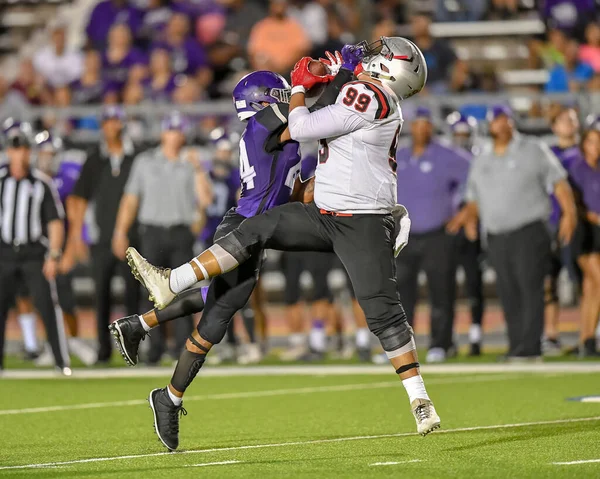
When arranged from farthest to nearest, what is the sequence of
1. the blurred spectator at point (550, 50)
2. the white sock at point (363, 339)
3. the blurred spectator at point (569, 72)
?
the blurred spectator at point (550, 50), the blurred spectator at point (569, 72), the white sock at point (363, 339)

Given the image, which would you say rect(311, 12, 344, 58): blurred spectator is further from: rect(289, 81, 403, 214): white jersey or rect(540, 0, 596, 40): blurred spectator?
rect(289, 81, 403, 214): white jersey

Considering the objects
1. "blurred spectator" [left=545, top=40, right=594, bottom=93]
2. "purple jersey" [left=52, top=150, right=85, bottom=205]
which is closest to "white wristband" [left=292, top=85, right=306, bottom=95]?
"purple jersey" [left=52, top=150, right=85, bottom=205]

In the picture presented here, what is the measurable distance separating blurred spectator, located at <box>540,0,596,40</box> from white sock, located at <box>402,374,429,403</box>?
11512mm

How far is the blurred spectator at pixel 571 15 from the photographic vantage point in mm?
17922

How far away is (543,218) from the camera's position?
12.8 meters

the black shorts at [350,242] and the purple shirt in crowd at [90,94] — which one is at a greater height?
the black shorts at [350,242]

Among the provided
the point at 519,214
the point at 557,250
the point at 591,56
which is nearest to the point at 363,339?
the point at 519,214

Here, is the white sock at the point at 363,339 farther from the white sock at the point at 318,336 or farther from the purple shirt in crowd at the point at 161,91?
the purple shirt in crowd at the point at 161,91

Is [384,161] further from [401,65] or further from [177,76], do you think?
[177,76]

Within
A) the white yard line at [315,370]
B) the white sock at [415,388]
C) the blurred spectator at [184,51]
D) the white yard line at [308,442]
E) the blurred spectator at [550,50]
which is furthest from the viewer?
the blurred spectator at [184,51]

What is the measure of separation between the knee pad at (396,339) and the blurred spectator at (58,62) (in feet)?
41.1

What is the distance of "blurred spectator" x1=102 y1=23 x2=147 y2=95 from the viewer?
18.1 meters

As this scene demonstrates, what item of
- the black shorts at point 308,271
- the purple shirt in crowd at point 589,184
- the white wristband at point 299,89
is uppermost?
the white wristband at point 299,89

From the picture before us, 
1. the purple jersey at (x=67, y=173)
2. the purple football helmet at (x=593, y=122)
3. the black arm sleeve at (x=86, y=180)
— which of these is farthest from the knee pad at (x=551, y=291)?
the purple jersey at (x=67, y=173)
